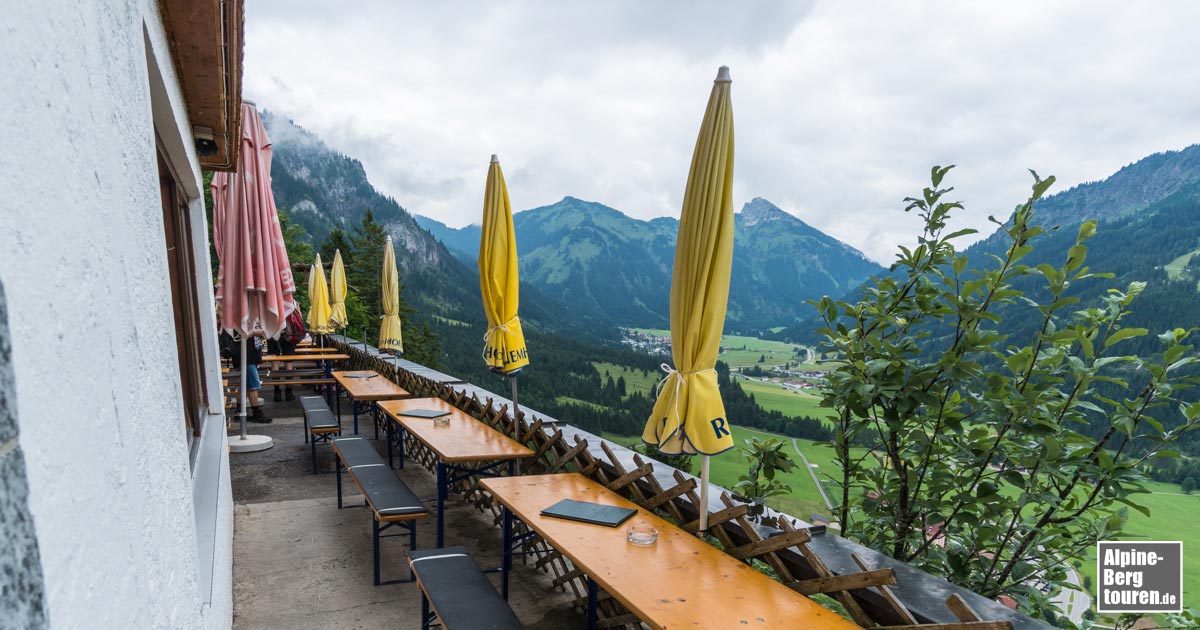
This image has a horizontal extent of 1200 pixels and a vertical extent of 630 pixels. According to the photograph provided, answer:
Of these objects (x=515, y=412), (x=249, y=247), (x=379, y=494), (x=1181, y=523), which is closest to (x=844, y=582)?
(x=515, y=412)

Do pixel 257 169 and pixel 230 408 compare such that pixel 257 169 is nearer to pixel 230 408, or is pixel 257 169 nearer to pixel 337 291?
pixel 230 408

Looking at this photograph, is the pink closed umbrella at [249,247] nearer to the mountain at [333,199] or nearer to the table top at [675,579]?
the table top at [675,579]

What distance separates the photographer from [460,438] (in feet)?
17.5

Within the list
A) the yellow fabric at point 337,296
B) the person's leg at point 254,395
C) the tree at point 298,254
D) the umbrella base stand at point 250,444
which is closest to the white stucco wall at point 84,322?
the umbrella base stand at point 250,444

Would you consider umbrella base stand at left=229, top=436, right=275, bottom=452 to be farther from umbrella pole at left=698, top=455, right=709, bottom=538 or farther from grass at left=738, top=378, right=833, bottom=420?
grass at left=738, top=378, right=833, bottom=420

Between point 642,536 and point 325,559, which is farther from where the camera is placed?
point 325,559

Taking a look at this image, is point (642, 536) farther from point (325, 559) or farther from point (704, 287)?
point (325, 559)

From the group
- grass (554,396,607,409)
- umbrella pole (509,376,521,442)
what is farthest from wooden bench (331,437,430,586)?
grass (554,396,607,409)

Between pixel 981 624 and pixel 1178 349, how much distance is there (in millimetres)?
1730

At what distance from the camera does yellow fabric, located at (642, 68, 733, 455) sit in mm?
3123

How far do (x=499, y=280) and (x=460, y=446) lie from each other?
58.5 inches

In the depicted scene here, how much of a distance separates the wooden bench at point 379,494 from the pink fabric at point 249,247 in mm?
1792

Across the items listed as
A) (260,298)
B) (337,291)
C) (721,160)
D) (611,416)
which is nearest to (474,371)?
(611,416)

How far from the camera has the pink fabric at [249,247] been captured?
630cm
